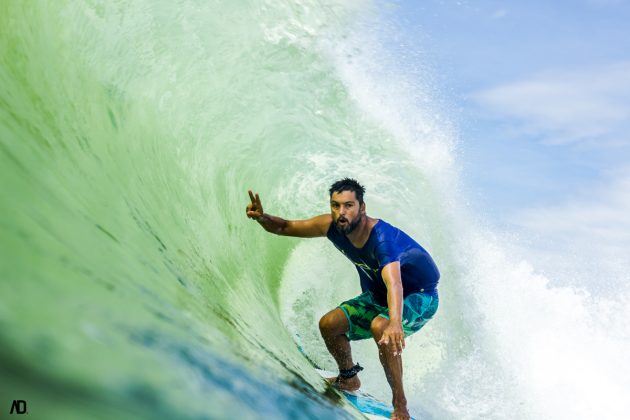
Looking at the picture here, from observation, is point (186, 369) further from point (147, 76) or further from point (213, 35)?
point (213, 35)

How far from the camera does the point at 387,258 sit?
13.1ft

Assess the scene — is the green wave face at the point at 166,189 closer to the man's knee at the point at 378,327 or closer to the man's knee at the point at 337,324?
the man's knee at the point at 337,324

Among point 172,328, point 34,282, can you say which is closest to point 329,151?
point 172,328

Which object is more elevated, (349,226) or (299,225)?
(299,225)

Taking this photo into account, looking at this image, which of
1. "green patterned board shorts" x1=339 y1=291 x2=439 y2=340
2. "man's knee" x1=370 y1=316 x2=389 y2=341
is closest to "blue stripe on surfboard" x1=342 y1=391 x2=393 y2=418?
"green patterned board shorts" x1=339 y1=291 x2=439 y2=340

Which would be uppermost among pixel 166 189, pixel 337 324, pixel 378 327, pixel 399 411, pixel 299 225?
pixel 166 189

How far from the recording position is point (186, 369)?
→ 200cm

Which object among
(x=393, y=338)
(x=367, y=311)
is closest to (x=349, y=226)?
(x=367, y=311)

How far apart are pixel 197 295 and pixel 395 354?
141 cm

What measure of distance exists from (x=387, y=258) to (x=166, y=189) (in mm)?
1551

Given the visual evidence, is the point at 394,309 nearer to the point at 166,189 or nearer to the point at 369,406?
the point at 369,406

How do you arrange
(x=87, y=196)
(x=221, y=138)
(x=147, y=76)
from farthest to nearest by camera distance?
1. (x=221, y=138)
2. (x=147, y=76)
3. (x=87, y=196)

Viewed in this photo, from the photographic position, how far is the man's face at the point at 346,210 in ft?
13.2

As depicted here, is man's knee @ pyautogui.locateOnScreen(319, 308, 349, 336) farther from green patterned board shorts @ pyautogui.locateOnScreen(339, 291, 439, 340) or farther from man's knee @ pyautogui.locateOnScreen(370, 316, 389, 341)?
man's knee @ pyautogui.locateOnScreen(370, 316, 389, 341)
